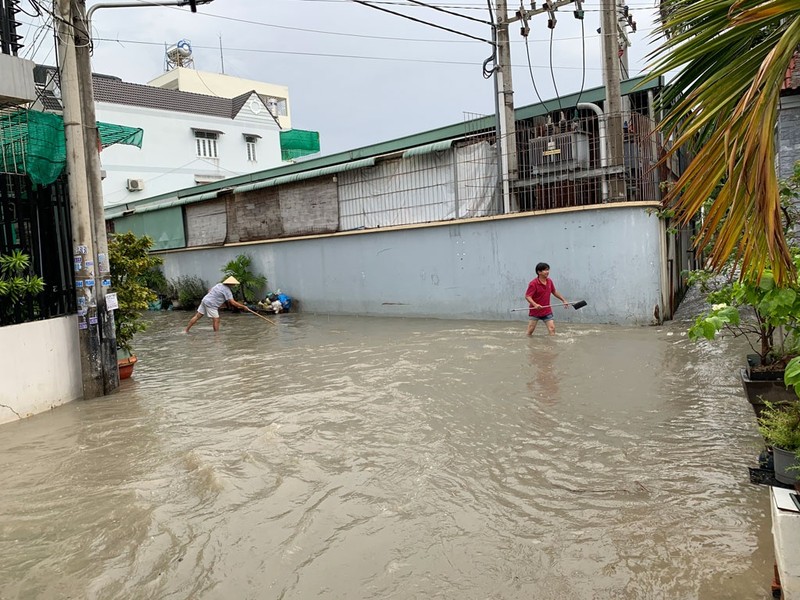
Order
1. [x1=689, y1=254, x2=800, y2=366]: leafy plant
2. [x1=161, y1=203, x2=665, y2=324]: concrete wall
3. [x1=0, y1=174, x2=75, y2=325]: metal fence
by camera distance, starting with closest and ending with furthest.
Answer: [x1=689, y1=254, x2=800, y2=366]: leafy plant, [x1=0, y1=174, x2=75, y2=325]: metal fence, [x1=161, y1=203, x2=665, y2=324]: concrete wall

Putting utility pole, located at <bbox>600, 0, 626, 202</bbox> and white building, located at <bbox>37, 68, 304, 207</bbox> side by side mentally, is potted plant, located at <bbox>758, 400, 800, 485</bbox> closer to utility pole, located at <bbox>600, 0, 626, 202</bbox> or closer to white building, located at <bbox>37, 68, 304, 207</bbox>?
utility pole, located at <bbox>600, 0, 626, 202</bbox>

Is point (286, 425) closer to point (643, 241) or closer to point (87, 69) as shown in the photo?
point (87, 69)

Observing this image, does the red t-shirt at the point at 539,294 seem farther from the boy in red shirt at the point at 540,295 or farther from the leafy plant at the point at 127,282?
the leafy plant at the point at 127,282

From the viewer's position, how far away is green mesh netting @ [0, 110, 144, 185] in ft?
23.2

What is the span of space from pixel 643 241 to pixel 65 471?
9.55 meters

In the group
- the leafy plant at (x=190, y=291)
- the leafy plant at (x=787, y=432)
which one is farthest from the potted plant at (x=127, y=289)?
the leafy plant at (x=190, y=291)

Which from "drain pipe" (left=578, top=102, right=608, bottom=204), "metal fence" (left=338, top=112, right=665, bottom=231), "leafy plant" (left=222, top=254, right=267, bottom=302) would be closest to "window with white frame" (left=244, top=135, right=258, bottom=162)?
"leafy plant" (left=222, top=254, right=267, bottom=302)

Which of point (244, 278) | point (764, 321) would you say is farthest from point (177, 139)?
point (764, 321)

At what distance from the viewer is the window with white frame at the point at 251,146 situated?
3341 centimetres

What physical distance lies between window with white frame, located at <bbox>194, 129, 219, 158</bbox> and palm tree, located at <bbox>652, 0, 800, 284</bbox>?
3154cm

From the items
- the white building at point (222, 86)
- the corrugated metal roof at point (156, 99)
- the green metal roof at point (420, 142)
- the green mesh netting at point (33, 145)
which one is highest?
the white building at point (222, 86)

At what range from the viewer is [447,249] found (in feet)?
45.0

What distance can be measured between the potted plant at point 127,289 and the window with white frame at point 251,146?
25834 mm

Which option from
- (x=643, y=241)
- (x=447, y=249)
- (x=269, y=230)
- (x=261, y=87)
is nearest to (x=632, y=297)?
(x=643, y=241)
